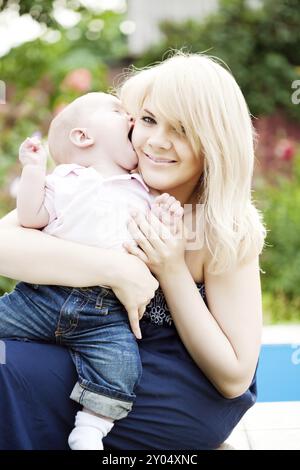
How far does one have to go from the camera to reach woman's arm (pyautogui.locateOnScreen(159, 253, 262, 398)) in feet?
6.46

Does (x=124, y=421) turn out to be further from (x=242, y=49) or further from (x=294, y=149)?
(x=242, y=49)

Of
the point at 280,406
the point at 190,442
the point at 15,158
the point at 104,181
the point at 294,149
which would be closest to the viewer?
the point at 104,181

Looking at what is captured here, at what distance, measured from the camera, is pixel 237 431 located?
2621 mm

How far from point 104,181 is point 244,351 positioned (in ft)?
1.99

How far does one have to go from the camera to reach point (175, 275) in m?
1.97

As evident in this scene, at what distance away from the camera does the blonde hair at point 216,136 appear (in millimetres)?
1939

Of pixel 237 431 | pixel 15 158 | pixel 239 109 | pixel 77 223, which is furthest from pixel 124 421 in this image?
pixel 15 158

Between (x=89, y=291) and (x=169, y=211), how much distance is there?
300 millimetres

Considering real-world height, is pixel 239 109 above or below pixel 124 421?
above

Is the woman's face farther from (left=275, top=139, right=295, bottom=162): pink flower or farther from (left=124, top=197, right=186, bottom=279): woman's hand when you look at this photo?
(left=275, top=139, right=295, bottom=162): pink flower

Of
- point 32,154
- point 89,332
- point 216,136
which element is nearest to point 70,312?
point 89,332

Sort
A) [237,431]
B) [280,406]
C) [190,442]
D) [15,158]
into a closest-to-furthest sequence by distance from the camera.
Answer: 1. [190,442]
2. [237,431]
3. [280,406]
4. [15,158]

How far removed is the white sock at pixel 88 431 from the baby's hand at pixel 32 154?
2.16ft
